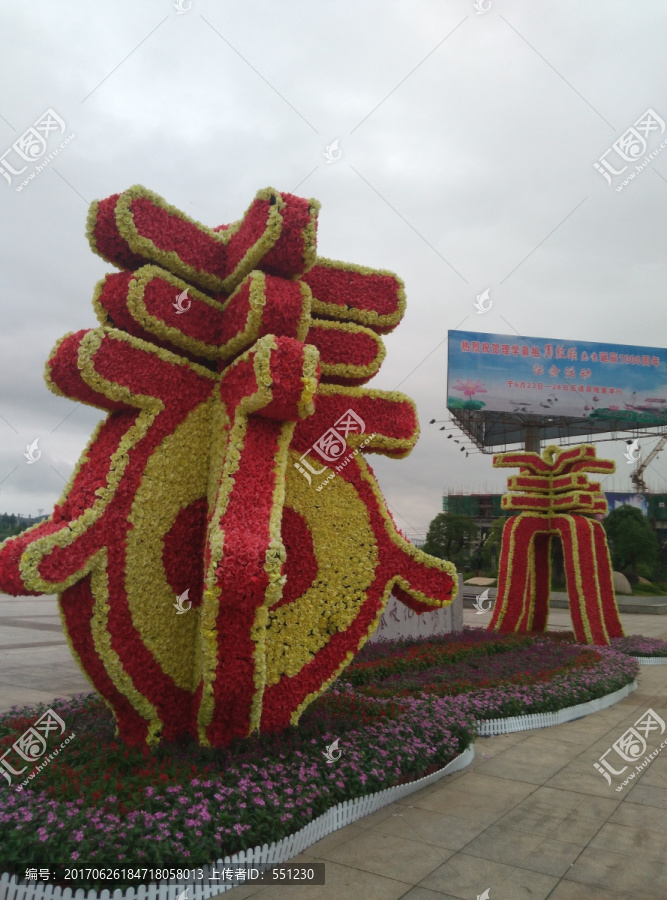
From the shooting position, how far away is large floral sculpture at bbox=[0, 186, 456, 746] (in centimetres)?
468

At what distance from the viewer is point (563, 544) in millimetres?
13547

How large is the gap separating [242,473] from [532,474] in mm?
10839

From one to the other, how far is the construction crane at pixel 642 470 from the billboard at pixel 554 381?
14.2 meters

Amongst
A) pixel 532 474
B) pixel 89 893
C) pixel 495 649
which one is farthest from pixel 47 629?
pixel 89 893

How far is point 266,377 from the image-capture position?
4.77m

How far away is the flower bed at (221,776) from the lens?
3.65 meters

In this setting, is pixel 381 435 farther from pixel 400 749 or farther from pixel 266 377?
pixel 400 749
